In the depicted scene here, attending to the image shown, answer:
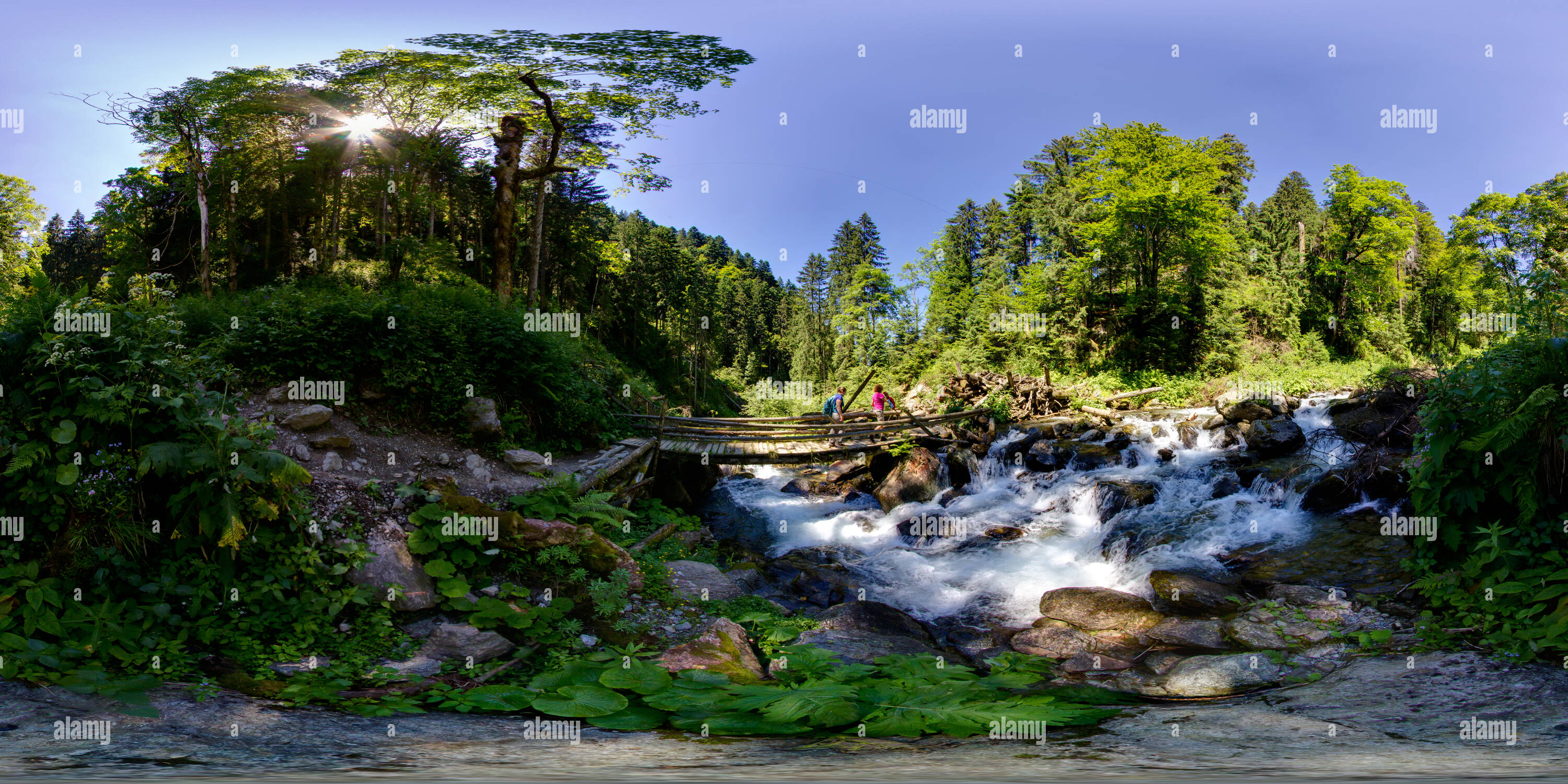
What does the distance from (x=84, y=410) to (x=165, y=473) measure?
0.58 m

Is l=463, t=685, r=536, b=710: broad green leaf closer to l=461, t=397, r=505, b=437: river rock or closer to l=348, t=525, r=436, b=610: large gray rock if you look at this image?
l=348, t=525, r=436, b=610: large gray rock

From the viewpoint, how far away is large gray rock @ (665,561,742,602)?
24.0 feet

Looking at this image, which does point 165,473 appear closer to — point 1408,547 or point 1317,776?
point 1317,776

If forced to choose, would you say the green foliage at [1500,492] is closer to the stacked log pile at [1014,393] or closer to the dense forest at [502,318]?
the dense forest at [502,318]

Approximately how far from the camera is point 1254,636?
6.67m

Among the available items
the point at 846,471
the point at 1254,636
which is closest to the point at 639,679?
the point at 1254,636

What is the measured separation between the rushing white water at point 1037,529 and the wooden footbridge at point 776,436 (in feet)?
4.26

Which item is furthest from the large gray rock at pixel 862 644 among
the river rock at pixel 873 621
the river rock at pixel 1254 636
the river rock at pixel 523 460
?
the river rock at pixel 523 460

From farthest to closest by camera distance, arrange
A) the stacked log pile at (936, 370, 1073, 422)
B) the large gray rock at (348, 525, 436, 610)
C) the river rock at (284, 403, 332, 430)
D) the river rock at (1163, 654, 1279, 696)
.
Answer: the stacked log pile at (936, 370, 1073, 422), the river rock at (284, 403, 332, 430), the large gray rock at (348, 525, 436, 610), the river rock at (1163, 654, 1279, 696)

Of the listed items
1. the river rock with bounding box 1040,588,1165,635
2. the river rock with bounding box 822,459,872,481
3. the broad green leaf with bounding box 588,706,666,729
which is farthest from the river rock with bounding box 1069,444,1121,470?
the broad green leaf with bounding box 588,706,666,729

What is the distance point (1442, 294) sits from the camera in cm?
4106

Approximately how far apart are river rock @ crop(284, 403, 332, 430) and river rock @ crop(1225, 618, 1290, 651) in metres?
10.1

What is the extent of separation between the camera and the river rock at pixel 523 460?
9.08 meters

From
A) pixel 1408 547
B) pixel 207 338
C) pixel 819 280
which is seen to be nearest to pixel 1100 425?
pixel 1408 547
